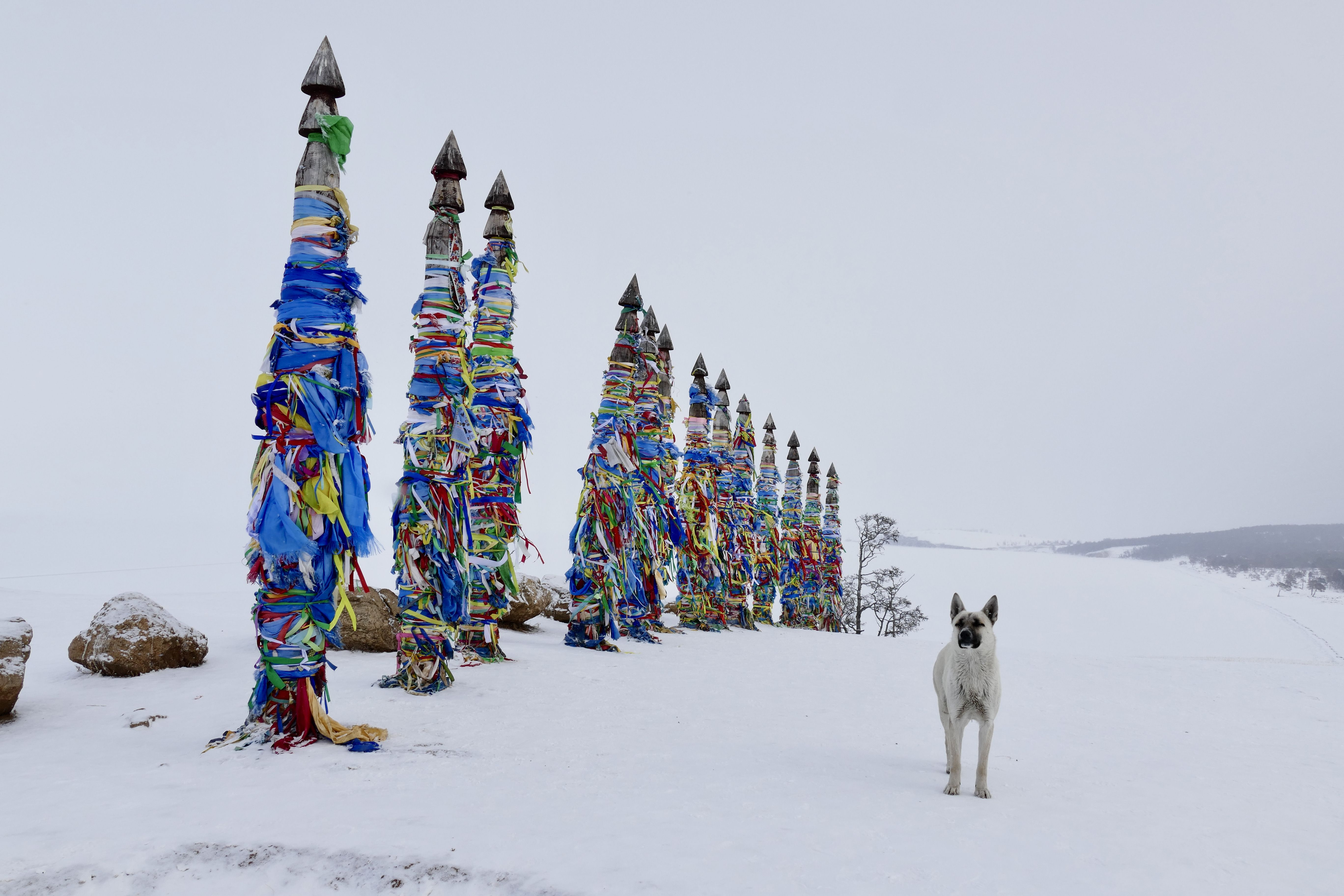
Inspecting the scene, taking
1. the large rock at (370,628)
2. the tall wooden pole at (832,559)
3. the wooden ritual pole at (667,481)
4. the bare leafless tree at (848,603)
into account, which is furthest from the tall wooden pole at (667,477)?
the bare leafless tree at (848,603)

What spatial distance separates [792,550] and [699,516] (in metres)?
8.20

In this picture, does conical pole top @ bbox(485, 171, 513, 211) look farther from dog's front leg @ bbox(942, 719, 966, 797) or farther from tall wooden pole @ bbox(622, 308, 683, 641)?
dog's front leg @ bbox(942, 719, 966, 797)

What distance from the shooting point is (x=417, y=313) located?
9.12 m

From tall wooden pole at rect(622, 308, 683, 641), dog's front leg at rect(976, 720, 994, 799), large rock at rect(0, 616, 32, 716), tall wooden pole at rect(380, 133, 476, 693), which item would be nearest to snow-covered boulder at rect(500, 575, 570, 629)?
tall wooden pole at rect(622, 308, 683, 641)

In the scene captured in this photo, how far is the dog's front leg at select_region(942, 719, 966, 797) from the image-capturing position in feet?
17.5

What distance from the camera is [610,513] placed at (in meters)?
12.6

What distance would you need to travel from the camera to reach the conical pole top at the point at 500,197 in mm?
11352

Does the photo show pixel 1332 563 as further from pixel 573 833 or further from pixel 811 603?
pixel 573 833

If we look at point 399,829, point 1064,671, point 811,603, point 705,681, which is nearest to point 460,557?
point 705,681

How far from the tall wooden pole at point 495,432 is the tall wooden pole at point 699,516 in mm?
6125

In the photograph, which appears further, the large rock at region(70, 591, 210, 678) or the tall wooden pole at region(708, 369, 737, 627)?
the tall wooden pole at region(708, 369, 737, 627)

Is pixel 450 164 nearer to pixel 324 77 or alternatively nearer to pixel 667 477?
pixel 324 77

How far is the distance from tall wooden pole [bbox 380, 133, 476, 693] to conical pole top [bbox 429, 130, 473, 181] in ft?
0.04

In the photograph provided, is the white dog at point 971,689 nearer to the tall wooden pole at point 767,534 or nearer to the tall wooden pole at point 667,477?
the tall wooden pole at point 667,477
